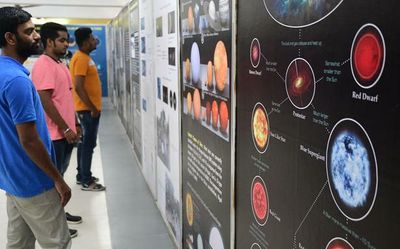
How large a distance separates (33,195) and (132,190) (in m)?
2.62

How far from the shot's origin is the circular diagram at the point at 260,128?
158 centimetres

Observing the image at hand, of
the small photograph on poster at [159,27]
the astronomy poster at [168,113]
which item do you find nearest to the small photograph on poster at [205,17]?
the astronomy poster at [168,113]

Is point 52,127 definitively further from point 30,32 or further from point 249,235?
point 249,235

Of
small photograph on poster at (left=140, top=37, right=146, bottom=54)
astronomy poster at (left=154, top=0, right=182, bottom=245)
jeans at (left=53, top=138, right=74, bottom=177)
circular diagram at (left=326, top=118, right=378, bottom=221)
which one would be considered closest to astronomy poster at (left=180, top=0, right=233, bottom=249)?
astronomy poster at (left=154, top=0, right=182, bottom=245)

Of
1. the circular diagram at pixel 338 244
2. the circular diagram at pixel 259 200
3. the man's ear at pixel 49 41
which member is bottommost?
the circular diagram at pixel 259 200

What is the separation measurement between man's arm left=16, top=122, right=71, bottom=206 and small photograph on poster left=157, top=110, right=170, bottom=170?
129 cm

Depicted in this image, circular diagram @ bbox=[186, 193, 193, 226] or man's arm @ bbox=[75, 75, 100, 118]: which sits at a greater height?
man's arm @ bbox=[75, 75, 100, 118]

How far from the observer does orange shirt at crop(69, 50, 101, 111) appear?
14.3 feet

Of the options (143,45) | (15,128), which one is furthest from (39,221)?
(143,45)

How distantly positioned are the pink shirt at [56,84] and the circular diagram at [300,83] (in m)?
2.26

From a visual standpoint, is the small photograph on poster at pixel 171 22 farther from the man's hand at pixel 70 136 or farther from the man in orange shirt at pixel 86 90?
the man in orange shirt at pixel 86 90

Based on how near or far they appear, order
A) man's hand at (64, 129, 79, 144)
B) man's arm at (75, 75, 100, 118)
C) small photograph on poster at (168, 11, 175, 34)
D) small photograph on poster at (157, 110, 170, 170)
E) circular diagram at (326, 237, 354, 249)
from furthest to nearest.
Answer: man's arm at (75, 75, 100, 118), small photograph on poster at (157, 110, 170, 170), man's hand at (64, 129, 79, 144), small photograph on poster at (168, 11, 175, 34), circular diagram at (326, 237, 354, 249)

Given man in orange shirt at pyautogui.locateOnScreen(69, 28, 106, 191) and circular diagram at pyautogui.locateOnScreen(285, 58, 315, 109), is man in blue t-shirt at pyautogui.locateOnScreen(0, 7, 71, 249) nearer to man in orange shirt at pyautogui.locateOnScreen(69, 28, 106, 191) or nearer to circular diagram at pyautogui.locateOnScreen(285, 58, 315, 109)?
circular diagram at pyautogui.locateOnScreen(285, 58, 315, 109)

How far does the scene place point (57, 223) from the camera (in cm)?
230
